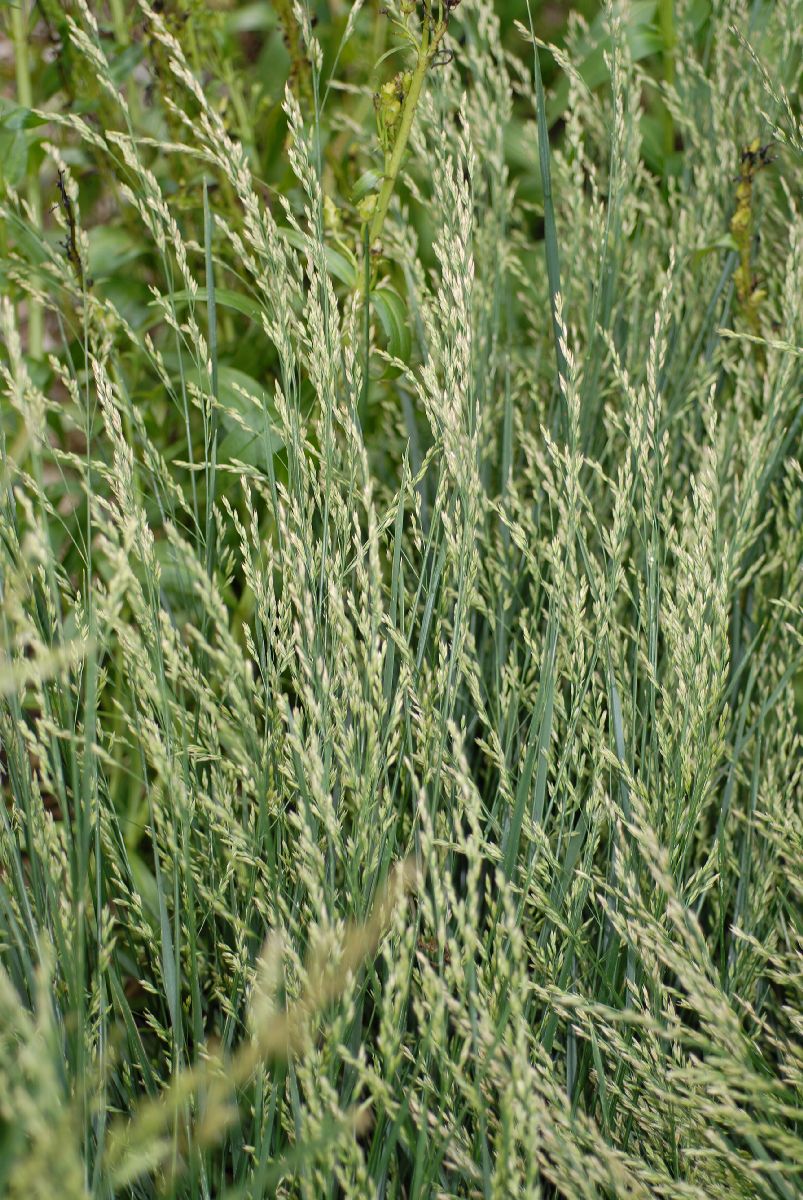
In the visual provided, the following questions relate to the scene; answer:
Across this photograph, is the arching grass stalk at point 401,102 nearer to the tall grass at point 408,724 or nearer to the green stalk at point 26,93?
the tall grass at point 408,724

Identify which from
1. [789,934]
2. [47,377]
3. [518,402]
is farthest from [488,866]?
[47,377]

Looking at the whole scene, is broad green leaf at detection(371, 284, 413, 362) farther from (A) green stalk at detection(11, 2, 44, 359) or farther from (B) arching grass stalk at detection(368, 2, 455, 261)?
(A) green stalk at detection(11, 2, 44, 359)

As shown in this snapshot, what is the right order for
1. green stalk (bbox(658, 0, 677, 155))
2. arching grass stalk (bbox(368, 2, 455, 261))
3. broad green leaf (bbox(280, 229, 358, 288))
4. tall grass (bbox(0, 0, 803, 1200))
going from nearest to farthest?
1. tall grass (bbox(0, 0, 803, 1200))
2. arching grass stalk (bbox(368, 2, 455, 261))
3. broad green leaf (bbox(280, 229, 358, 288))
4. green stalk (bbox(658, 0, 677, 155))

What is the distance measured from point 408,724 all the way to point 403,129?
49 cm

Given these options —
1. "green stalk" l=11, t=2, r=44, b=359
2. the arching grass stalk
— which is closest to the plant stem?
the arching grass stalk

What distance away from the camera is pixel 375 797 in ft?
2.22

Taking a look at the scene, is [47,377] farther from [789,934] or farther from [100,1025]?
[789,934]

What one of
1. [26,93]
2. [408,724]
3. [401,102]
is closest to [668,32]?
[401,102]

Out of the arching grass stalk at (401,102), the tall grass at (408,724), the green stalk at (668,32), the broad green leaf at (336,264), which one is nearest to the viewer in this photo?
the tall grass at (408,724)

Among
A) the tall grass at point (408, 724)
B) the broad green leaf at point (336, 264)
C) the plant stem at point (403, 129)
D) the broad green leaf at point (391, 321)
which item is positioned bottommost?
the tall grass at point (408, 724)

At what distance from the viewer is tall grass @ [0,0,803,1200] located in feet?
2.06

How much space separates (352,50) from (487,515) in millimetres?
667

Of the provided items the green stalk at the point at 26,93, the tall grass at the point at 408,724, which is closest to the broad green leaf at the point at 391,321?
the tall grass at the point at 408,724

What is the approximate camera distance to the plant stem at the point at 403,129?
74cm
